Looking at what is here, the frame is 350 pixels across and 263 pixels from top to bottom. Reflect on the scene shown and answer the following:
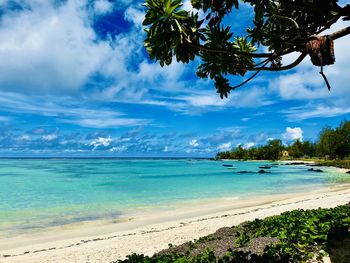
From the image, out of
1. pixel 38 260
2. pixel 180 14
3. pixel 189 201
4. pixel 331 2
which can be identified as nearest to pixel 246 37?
pixel 331 2

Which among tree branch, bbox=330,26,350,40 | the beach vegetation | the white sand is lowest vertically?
the white sand

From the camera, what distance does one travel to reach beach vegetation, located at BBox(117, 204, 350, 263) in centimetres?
749

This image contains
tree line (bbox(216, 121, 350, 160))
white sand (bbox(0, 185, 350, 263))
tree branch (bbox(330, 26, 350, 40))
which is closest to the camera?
tree branch (bbox(330, 26, 350, 40))

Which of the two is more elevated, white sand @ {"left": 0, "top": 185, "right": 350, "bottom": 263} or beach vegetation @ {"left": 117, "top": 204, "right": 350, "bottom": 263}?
beach vegetation @ {"left": 117, "top": 204, "right": 350, "bottom": 263}

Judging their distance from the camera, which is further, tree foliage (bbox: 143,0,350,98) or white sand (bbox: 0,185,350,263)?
white sand (bbox: 0,185,350,263)

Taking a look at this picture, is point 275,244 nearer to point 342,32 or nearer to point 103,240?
point 342,32

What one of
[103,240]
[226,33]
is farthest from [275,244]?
[103,240]

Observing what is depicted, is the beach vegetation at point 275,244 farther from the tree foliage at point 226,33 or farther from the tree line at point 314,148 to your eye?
the tree line at point 314,148

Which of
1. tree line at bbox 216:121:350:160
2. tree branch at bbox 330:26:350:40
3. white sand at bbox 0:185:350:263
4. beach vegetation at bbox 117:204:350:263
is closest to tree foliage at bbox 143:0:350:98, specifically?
tree branch at bbox 330:26:350:40

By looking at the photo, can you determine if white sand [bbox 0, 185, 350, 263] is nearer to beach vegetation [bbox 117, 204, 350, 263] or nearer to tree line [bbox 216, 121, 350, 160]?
beach vegetation [bbox 117, 204, 350, 263]

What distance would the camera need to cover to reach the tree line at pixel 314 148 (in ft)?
330

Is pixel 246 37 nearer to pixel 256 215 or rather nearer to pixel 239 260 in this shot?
pixel 239 260

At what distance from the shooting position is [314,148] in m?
150

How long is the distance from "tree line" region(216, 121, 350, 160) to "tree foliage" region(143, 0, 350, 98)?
90.7 m
